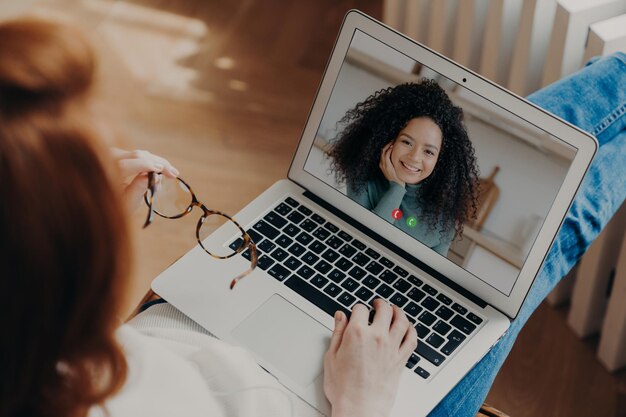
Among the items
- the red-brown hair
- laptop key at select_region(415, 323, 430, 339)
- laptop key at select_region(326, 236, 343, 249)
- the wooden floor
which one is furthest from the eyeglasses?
the wooden floor

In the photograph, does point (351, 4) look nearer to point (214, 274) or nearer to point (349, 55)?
point (349, 55)

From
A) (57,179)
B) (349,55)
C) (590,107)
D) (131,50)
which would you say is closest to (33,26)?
(57,179)

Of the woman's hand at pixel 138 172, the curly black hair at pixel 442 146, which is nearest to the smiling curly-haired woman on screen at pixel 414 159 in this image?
the curly black hair at pixel 442 146

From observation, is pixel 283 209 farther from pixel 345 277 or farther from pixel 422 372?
pixel 422 372

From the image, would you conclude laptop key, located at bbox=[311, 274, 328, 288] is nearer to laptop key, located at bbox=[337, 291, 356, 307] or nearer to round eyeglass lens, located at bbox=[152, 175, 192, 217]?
laptop key, located at bbox=[337, 291, 356, 307]

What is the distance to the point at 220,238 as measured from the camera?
1010mm

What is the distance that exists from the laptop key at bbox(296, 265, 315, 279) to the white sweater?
14 centimetres

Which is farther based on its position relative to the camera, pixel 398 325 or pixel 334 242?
pixel 334 242

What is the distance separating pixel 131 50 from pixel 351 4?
58cm

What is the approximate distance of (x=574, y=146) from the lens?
2.88 feet

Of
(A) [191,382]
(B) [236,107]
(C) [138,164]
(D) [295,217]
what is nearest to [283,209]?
(D) [295,217]

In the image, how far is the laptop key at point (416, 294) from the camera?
3.22 ft

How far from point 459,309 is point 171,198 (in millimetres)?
374

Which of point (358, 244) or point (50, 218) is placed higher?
point (50, 218)
